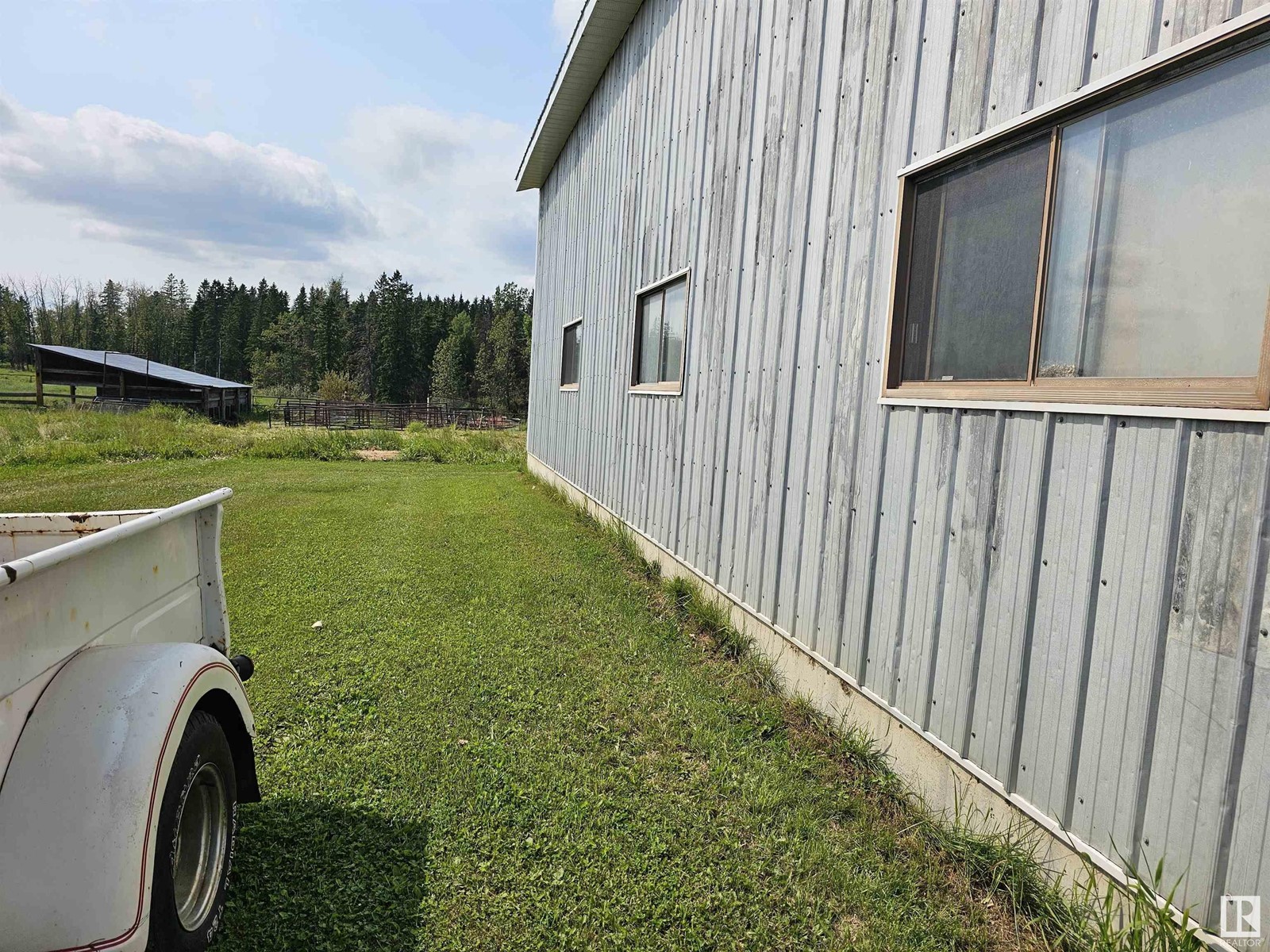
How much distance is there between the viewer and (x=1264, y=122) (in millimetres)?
1809

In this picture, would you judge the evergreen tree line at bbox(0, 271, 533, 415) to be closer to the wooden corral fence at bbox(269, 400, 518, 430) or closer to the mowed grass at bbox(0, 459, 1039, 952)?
the wooden corral fence at bbox(269, 400, 518, 430)

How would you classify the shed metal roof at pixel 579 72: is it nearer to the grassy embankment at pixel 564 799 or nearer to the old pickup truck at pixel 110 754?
the grassy embankment at pixel 564 799

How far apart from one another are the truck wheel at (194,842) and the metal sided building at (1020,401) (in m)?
2.51

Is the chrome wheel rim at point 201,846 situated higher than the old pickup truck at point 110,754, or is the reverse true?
the old pickup truck at point 110,754

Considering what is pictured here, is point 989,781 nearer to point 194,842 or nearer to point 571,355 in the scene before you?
point 194,842

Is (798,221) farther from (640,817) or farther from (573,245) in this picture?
(573,245)

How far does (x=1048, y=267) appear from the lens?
2.42m

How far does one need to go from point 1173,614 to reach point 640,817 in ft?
6.48

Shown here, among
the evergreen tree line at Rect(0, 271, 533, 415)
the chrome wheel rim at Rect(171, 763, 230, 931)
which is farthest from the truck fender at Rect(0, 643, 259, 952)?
the evergreen tree line at Rect(0, 271, 533, 415)

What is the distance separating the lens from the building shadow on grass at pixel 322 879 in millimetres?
2154

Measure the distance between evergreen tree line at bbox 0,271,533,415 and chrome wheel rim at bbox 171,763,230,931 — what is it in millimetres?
61923

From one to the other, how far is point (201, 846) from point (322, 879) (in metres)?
0.50

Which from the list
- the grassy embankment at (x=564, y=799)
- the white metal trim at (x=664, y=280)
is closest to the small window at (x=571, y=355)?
the white metal trim at (x=664, y=280)

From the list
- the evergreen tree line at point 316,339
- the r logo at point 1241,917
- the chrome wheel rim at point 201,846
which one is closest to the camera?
the r logo at point 1241,917
